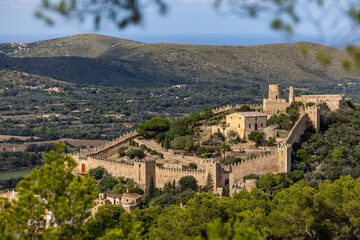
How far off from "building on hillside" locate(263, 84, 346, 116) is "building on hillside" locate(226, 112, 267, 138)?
112 inches

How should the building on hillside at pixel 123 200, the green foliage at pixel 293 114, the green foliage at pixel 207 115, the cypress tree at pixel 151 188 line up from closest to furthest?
the building on hillside at pixel 123 200 < the cypress tree at pixel 151 188 < the green foliage at pixel 293 114 < the green foliage at pixel 207 115

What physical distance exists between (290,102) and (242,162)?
10310 millimetres

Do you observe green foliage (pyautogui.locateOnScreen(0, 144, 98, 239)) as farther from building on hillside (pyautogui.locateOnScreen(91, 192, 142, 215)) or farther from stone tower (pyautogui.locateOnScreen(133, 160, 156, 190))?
stone tower (pyautogui.locateOnScreen(133, 160, 156, 190))

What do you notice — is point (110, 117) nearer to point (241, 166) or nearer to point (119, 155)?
point (119, 155)

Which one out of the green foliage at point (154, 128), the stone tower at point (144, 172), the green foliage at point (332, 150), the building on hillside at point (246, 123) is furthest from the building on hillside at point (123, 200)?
the green foliage at point (154, 128)

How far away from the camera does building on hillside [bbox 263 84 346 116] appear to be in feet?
134

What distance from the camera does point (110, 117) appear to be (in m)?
85.3

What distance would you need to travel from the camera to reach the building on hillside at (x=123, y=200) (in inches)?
1209

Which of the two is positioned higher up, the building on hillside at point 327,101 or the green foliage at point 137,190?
the building on hillside at point 327,101

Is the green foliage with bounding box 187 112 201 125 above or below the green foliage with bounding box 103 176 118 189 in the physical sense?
above

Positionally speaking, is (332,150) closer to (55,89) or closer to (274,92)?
(274,92)

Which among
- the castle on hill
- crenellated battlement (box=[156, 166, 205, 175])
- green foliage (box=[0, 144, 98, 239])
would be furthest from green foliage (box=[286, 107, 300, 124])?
green foliage (box=[0, 144, 98, 239])

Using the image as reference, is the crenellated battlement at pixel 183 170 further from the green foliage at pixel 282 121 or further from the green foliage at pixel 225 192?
the green foliage at pixel 282 121

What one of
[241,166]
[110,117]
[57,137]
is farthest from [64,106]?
[241,166]
